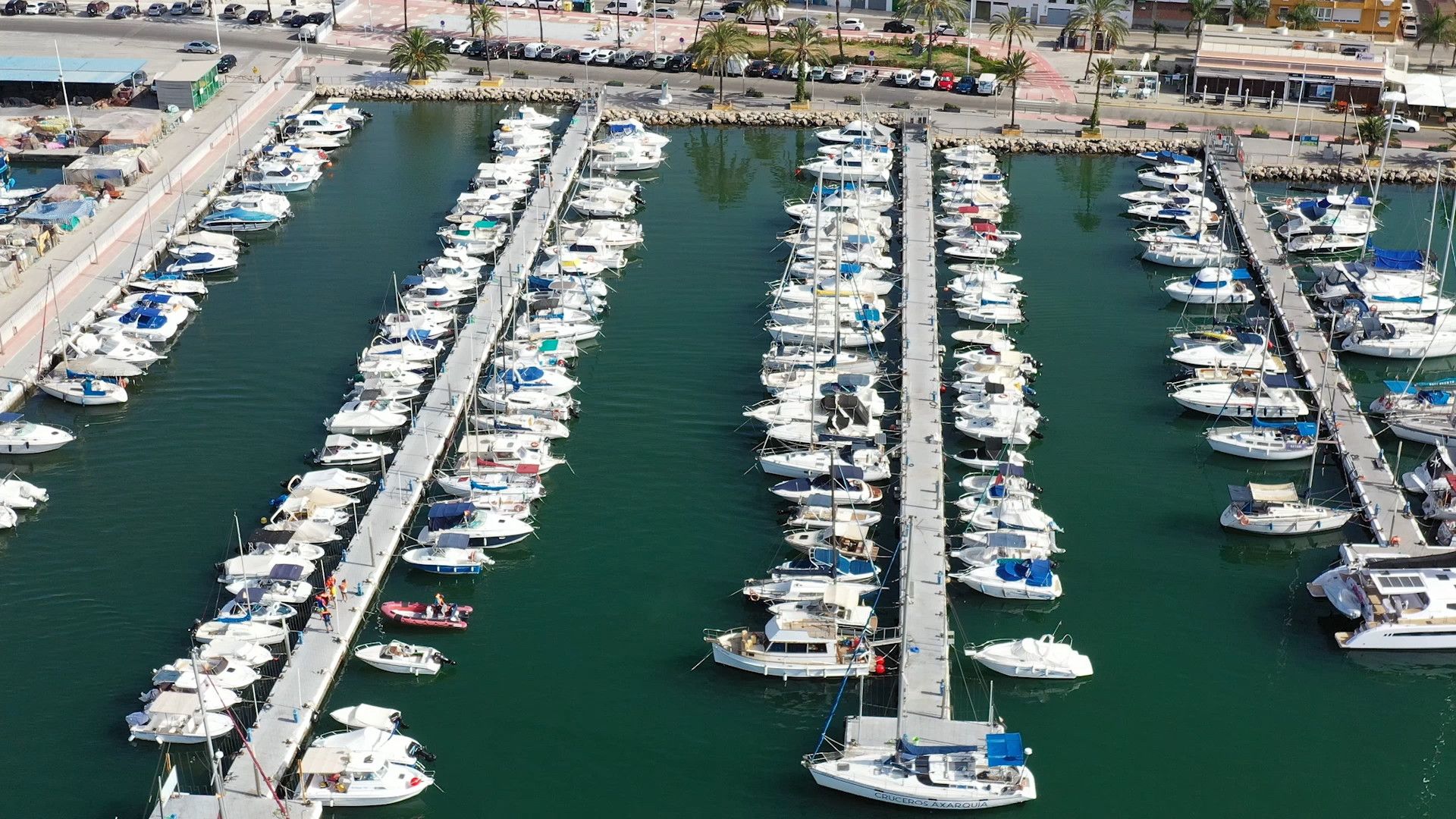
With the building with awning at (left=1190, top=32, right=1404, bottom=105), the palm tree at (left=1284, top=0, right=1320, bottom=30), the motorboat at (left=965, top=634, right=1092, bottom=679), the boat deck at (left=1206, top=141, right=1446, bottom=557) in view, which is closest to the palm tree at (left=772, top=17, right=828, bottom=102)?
the building with awning at (left=1190, top=32, right=1404, bottom=105)

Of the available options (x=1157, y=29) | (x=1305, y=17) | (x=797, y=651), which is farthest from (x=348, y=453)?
(x=1305, y=17)

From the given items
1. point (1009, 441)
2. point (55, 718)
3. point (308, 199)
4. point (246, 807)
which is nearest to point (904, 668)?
point (1009, 441)

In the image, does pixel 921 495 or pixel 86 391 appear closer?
pixel 921 495

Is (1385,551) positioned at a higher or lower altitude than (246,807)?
higher

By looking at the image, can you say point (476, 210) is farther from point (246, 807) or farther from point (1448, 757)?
point (1448, 757)

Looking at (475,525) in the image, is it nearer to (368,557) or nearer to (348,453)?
(368,557)

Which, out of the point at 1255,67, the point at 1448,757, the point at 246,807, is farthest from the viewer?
the point at 1255,67

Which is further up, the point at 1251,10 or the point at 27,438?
the point at 1251,10
